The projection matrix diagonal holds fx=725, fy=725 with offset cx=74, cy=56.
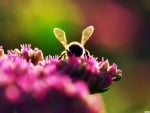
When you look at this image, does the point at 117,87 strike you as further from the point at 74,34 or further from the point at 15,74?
the point at 15,74

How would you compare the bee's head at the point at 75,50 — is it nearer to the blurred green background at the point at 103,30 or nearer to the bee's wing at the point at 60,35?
the bee's wing at the point at 60,35

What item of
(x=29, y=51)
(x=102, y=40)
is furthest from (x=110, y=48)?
(x=29, y=51)

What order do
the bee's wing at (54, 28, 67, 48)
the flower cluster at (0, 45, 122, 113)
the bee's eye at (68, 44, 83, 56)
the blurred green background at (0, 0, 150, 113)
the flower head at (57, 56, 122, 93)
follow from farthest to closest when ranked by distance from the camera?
1. the blurred green background at (0, 0, 150, 113)
2. the bee's wing at (54, 28, 67, 48)
3. the bee's eye at (68, 44, 83, 56)
4. the flower head at (57, 56, 122, 93)
5. the flower cluster at (0, 45, 122, 113)

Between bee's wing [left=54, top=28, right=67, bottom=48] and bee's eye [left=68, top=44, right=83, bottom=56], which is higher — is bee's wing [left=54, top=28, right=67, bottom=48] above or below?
above

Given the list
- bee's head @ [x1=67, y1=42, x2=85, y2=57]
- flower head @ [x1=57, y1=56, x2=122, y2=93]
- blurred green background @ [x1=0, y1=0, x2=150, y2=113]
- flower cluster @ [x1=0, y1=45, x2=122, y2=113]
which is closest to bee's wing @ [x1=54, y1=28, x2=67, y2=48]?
bee's head @ [x1=67, y1=42, x2=85, y2=57]

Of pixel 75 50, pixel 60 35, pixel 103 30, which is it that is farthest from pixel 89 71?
pixel 103 30

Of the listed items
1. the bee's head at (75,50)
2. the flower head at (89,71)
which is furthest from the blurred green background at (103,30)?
the flower head at (89,71)

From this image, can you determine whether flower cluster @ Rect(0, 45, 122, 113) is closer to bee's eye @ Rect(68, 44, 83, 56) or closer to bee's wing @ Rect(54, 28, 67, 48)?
bee's eye @ Rect(68, 44, 83, 56)

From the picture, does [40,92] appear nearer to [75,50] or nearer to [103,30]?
[75,50]
